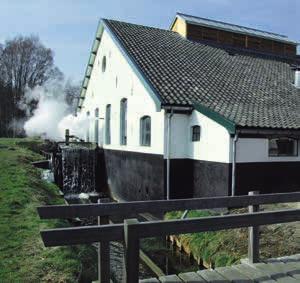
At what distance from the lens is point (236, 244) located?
8148 millimetres

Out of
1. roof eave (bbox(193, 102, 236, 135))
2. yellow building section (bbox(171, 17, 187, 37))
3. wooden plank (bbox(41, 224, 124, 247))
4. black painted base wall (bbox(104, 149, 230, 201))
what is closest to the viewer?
wooden plank (bbox(41, 224, 124, 247))

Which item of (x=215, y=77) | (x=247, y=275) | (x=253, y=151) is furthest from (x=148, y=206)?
(x=215, y=77)

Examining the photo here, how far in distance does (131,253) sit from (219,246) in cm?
511

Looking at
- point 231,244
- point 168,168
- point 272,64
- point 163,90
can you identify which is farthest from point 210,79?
point 231,244

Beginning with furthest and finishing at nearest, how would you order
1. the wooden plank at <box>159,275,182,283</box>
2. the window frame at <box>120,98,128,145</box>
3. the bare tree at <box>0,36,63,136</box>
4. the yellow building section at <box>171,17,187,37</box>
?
the bare tree at <box>0,36,63,136</box> < the yellow building section at <box>171,17,187,37</box> < the window frame at <box>120,98,128,145</box> < the wooden plank at <box>159,275,182,283</box>

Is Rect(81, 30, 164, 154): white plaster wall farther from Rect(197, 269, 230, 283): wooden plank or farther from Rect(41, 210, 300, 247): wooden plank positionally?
Rect(41, 210, 300, 247): wooden plank

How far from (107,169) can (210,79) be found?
7.17 m

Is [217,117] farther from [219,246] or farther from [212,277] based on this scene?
[212,277]

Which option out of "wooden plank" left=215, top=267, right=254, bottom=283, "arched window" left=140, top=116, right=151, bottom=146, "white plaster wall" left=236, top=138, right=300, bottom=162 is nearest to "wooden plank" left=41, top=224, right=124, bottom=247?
"wooden plank" left=215, top=267, right=254, bottom=283

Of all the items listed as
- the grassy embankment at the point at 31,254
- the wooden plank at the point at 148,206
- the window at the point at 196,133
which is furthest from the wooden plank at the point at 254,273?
the window at the point at 196,133

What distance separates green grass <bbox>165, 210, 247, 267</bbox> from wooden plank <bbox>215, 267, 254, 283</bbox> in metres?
2.71

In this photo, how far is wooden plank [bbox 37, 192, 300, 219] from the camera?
4.39m

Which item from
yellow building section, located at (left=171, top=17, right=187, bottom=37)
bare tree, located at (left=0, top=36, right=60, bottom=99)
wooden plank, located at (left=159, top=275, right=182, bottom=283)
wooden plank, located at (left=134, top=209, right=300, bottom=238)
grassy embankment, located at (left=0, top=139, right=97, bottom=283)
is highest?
bare tree, located at (left=0, top=36, right=60, bottom=99)

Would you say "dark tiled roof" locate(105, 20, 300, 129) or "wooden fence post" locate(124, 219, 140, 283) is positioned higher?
"dark tiled roof" locate(105, 20, 300, 129)
